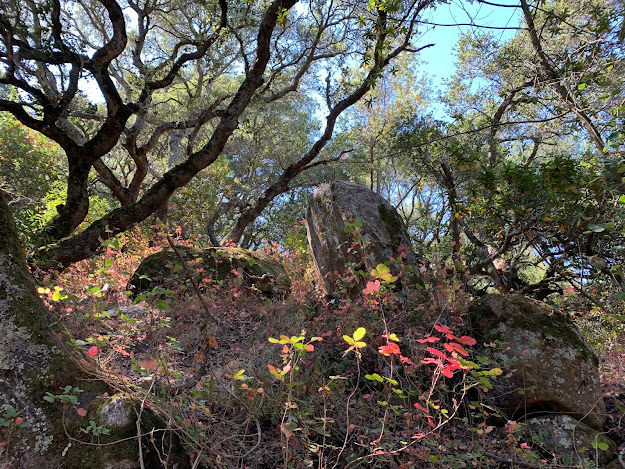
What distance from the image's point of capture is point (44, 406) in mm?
1714

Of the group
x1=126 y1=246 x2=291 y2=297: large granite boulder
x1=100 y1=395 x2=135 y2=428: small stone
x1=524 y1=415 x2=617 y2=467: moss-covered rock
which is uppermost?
x1=126 y1=246 x2=291 y2=297: large granite boulder

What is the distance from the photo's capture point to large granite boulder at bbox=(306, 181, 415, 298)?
4.58 metres

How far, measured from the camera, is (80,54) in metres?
6.07

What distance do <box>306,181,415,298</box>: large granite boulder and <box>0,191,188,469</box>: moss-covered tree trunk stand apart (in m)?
3.02

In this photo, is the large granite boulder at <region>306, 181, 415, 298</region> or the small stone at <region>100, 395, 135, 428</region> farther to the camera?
the large granite boulder at <region>306, 181, 415, 298</region>

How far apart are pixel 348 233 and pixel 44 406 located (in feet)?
11.9

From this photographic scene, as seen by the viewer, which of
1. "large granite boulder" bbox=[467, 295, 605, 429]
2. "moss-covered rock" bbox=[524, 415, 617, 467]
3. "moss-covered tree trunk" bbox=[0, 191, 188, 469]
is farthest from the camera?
"large granite boulder" bbox=[467, 295, 605, 429]

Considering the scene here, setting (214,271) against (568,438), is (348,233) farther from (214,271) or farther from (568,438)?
(568,438)

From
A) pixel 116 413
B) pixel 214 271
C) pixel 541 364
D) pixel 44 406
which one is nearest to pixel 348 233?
pixel 214 271

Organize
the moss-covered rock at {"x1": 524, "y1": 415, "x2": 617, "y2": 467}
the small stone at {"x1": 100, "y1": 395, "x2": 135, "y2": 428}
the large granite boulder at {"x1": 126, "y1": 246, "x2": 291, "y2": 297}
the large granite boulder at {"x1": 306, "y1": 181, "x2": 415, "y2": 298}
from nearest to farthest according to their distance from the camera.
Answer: the small stone at {"x1": 100, "y1": 395, "x2": 135, "y2": 428} → the moss-covered rock at {"x1": 524, "y1": 415, "x2": 617, "y2": 467} → the large granite boulder at {"x1": 306, "y1": 181, "x2": 415, "y2": 298} → the large granite boulder at {"x1": 126, "y1": 246, "x2": 291, "y2": 297}

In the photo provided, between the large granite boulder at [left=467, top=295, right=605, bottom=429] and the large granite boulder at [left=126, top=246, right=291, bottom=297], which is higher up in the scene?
the large granite boulder at [left=126, top=246, right=291, bottom=297]

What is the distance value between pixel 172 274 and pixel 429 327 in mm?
3856

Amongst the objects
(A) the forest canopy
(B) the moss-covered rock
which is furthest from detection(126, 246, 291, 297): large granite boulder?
(B) the moss-covered rock

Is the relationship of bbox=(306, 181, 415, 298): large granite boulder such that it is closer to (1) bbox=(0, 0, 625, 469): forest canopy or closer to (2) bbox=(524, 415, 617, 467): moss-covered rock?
(1) bbox=(0, 0, 625, 469): forest canopy
